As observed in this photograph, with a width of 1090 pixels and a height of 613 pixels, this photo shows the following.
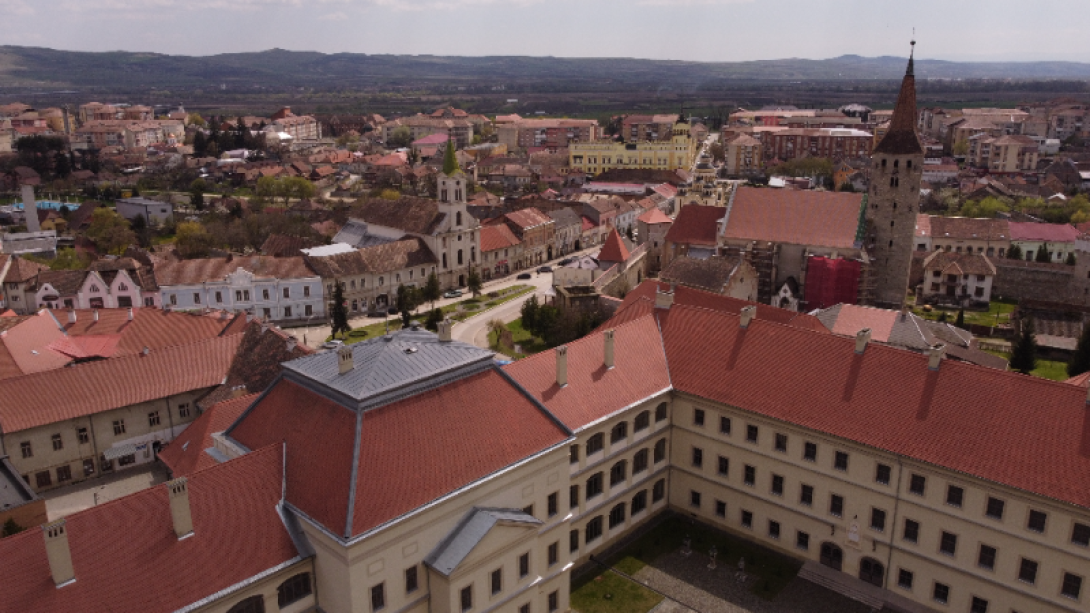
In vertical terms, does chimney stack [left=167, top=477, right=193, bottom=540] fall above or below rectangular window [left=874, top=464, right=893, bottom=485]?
above

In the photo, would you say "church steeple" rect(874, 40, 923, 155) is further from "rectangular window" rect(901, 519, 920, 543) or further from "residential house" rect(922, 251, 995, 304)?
"rectangular window" rect(901, 519, 920, 543)

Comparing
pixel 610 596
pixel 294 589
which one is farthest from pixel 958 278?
pixel 294 589

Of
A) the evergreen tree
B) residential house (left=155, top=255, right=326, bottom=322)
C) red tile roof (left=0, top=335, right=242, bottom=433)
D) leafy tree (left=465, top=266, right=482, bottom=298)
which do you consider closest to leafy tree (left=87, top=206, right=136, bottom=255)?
residential house (left=155, top=255, right=326, bottom=322)

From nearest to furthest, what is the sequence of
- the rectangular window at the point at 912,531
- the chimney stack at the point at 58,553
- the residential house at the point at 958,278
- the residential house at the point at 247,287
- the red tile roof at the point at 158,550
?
the chimney stack at the point at 58,553 → the red tile roof at the point at 158,550 → the rectangular window at the point at 912,531 → the residential house at the point at 247,287 → the residential house at the point at 958,278

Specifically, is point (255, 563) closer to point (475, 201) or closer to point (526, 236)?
point (526, 236)

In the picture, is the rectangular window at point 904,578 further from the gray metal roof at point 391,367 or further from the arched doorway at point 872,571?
the gray metal roof at point 391,367

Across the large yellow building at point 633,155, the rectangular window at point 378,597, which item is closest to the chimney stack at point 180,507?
the rectangular window at point 378,597
